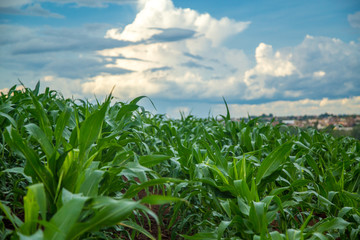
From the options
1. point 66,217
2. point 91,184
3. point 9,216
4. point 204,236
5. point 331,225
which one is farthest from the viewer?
point 331,225

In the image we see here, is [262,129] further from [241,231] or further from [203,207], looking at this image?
[241,231]

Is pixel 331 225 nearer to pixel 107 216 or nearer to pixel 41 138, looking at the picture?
pixel 107 216

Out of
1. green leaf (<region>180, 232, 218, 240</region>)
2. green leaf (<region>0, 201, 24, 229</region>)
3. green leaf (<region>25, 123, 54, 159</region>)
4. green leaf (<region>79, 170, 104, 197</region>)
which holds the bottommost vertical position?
green leaf (<region>180, 232, 218, 240</region>)

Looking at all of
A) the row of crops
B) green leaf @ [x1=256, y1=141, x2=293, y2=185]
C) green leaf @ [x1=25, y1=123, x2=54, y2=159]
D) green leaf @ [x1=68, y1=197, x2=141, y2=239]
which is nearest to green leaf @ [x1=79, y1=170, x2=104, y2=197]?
the row of crops

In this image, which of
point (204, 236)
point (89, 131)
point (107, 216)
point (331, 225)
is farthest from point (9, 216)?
point (331, 225)

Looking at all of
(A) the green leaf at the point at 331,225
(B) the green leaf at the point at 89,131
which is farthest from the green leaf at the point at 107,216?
(A) the green leaf at the point at 331,225

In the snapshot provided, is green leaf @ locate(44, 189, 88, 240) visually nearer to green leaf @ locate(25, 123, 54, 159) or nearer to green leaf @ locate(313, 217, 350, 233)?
green leaf @ locate(25, 123, 54, 159)

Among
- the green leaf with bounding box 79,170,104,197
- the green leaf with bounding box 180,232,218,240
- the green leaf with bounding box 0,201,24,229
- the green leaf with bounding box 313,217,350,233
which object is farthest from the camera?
the green leaf with bounding box 313,217,350,233

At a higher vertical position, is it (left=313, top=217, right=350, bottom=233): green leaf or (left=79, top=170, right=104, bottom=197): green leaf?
(left=79, top=170, right=104, bottom=197): green leaf

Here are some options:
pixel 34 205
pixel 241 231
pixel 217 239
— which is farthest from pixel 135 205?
pixel 241 231

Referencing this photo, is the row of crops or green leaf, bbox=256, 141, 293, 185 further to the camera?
green leaf, bbox=256, 141, 293, 185

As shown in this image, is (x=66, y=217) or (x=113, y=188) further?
(x=113, y=188)

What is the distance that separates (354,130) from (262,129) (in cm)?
1770

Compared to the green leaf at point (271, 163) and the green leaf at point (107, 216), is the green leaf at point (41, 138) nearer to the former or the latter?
the green leaf at point (107, 216)
